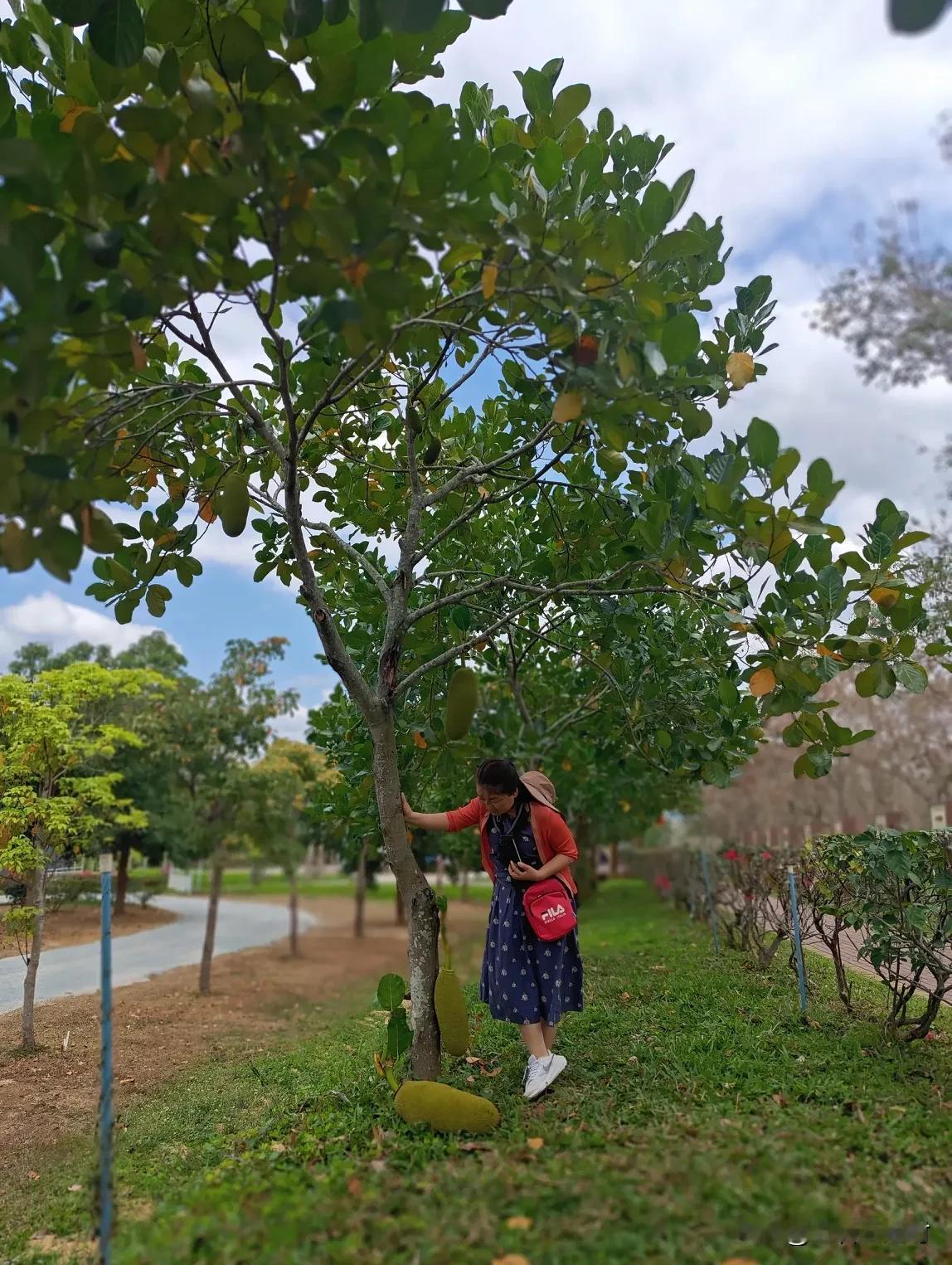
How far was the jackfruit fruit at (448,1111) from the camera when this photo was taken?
10.7 ft

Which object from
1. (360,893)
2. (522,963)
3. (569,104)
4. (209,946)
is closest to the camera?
(569,104)

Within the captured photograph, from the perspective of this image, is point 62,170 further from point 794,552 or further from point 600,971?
point 600,971

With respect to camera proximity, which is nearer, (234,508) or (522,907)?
(234,508)

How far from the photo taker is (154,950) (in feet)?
39.6

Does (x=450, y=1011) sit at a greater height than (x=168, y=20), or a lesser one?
lesser

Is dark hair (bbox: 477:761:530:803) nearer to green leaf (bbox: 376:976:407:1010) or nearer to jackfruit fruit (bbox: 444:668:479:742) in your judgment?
jackfruit fruit (bbox: 444:668:479:742)

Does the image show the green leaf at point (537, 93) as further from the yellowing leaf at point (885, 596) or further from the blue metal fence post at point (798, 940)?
the blue metal fence post at point (798, 940)

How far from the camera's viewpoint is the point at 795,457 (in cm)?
300

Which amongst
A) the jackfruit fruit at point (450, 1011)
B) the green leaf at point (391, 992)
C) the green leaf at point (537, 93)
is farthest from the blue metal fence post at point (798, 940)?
the green leaf at point (537, 93)

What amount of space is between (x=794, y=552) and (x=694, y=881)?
9.78 m

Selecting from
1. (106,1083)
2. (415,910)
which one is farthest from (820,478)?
(106,1083)

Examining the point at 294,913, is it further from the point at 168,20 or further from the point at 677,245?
the point at 168,20

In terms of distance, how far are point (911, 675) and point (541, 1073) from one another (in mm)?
2149

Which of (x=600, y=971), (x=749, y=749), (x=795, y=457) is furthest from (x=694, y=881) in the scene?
(x=795, y=457)
